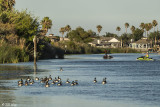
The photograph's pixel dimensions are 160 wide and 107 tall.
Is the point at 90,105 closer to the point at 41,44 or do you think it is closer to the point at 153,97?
the point at 153,97

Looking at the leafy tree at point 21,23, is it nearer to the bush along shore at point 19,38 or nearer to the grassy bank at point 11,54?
the bush along shore at point 19,38

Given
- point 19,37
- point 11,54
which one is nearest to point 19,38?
point 19,37

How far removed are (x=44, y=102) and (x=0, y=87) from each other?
8840mm

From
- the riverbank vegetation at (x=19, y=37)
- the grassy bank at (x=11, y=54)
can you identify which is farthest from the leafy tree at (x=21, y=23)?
the grassy bank at (x=11, y=54)

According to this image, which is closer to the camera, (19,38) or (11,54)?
(11,54)

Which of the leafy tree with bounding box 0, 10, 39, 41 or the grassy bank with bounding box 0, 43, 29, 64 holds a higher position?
the leafy tree with bounding box 0, 10, 39, 41

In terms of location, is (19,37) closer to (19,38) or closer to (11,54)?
(19,38)

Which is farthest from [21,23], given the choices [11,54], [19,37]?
[11,54]

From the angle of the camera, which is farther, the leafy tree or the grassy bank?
the leafy tree

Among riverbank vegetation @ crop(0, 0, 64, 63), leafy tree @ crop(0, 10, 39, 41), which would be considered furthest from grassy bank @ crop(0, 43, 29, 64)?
leafy tree @ crop(0, 10, 39, 41)

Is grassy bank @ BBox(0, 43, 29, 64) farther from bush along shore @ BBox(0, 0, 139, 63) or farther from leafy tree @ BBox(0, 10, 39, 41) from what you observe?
leafy tree @ BBox(0, 10, 39, 41)

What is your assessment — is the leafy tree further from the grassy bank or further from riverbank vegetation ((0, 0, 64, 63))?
the grassy bank

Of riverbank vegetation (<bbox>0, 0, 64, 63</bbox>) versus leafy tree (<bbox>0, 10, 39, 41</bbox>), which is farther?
leafy tree (<bbox>0, 10, 39, 41</bbox>)

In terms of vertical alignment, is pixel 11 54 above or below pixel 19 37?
below
